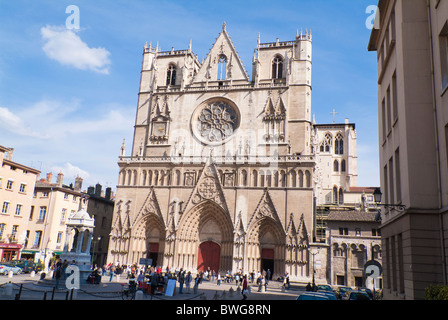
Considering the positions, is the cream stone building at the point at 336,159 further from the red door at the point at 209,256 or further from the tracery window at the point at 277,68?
the red door at the point at 209,256

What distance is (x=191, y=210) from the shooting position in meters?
39.6

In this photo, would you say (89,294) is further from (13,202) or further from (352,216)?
(352,216)

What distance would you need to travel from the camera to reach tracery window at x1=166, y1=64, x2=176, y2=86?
47.1 meters

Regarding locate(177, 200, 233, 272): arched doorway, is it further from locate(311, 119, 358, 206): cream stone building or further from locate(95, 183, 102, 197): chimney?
locate(311, 119, 358, 206): cream stone building

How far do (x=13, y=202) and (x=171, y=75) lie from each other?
2376cm

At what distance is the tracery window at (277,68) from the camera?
4341 centimetres

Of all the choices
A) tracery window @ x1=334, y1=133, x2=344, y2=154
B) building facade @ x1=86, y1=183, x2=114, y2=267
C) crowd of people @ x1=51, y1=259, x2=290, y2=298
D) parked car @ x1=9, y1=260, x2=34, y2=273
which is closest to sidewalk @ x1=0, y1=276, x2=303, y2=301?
crowd of people @ x1=51, y1=259, x2=290, y2=298

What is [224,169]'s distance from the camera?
4003cm

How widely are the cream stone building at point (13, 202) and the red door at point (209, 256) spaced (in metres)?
19.5

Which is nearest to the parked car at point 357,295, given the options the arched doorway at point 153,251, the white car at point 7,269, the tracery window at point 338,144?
the arched doorway at point 153,251

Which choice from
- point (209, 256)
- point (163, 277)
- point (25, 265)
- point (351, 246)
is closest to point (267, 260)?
point (209, 256)

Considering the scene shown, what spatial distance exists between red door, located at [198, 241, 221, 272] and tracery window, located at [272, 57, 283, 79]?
21.1 m

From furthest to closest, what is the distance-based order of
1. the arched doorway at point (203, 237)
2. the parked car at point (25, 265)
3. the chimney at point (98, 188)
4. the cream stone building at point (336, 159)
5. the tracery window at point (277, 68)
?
the cream stone building at point (336, 159)
the chimney at point (98, 188)
the tracery window at point (277, 68)
the arched doorway at point (203, 237)
the parked car at point (25, 265)
